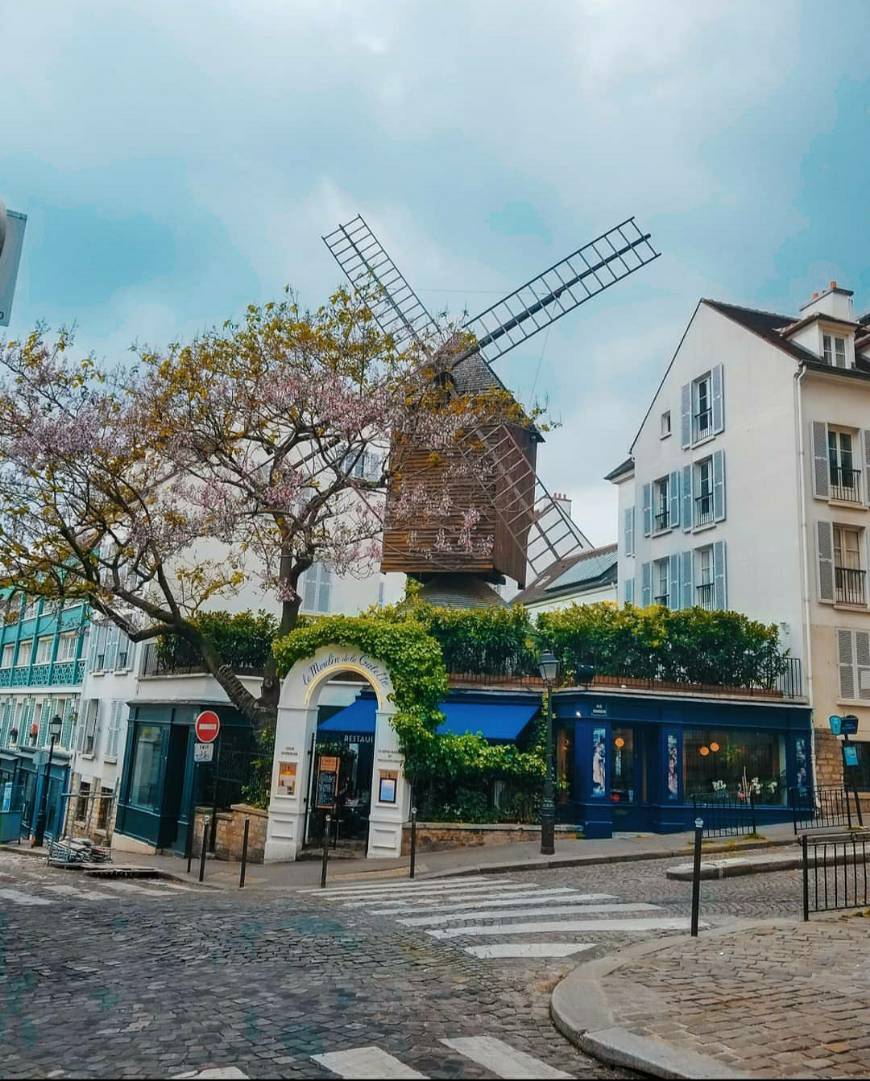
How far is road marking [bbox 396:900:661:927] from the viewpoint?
427 inches

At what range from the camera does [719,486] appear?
92.6ft

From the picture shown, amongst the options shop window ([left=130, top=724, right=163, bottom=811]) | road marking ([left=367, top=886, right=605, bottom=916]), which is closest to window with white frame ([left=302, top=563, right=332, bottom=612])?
shop window ([left=130, top=724, right=163, bottom=811])

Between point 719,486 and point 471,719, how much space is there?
12.0m

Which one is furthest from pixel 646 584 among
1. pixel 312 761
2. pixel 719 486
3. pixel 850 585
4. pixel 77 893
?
pixel 77 893

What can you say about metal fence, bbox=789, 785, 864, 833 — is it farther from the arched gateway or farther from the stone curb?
A: the stone curb

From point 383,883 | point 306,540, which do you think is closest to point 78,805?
point 306,540

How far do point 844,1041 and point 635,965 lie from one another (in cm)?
242

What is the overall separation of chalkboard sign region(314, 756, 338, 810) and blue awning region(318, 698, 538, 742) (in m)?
0.89

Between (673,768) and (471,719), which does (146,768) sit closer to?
(471,719)

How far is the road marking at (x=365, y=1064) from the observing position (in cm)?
532

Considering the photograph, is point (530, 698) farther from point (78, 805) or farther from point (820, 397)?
point (78, 805)

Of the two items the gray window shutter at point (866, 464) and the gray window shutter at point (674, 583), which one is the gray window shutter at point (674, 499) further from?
the gray window shutter at point (866, 464)

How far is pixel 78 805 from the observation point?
34562 mm

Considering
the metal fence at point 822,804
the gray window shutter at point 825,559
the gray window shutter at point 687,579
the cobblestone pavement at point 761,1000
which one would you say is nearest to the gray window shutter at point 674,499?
the gray window shutter at point 687,579
